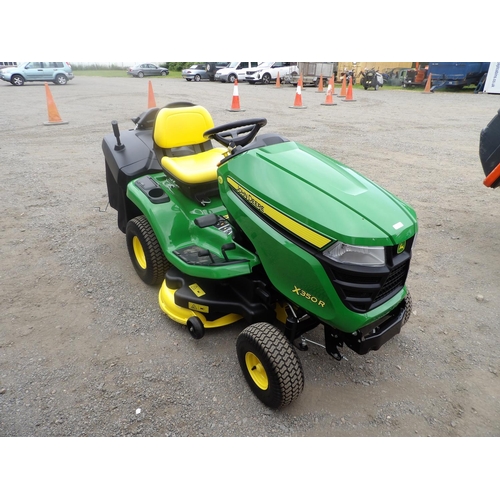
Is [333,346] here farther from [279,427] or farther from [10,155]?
[10,155]

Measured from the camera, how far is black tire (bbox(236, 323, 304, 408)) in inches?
72.8

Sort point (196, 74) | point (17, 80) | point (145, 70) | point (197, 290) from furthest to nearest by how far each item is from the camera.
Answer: point (145, 70) < point (196, 74) < point (17, 80) < point (197, 290)

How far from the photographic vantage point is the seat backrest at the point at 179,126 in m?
2.90

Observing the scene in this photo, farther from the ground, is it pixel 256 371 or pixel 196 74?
pixel 196 74

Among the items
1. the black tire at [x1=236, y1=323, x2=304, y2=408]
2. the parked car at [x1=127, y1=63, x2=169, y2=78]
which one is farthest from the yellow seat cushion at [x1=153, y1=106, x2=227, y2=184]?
the parked car at [x1=127, y1=63, x2=169, y2=78]

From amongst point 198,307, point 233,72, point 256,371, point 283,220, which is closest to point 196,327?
point 198,307

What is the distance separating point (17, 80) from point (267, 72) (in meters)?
12.5

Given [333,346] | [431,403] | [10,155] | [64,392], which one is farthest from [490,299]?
[10,155]

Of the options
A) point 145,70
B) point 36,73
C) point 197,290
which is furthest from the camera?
point 145,70

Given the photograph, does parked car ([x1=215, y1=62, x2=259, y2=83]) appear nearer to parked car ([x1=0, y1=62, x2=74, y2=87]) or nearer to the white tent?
parked car ([x1=0, y1=62, x2=74, y2=87])

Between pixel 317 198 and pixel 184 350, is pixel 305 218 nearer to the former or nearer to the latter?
pixel 317 198

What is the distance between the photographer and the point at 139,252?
3.09 metres

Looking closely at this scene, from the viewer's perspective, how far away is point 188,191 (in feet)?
8.82

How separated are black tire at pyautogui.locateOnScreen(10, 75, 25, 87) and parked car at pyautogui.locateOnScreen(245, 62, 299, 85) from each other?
37.0 feet
